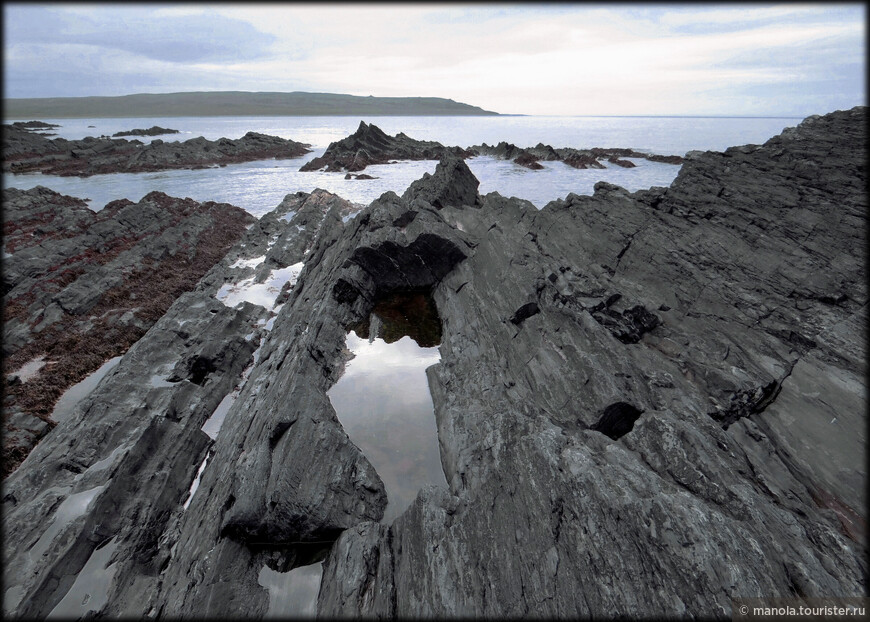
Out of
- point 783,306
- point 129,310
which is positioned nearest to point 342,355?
point 129,310

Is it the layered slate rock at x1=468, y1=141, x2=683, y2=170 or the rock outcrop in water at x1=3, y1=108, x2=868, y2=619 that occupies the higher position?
the layered slate rock at x1=468, y1=141, x2=683, y2=170

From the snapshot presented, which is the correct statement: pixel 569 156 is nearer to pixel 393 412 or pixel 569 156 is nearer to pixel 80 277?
pixel 393 412

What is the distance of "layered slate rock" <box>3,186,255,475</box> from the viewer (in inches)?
787

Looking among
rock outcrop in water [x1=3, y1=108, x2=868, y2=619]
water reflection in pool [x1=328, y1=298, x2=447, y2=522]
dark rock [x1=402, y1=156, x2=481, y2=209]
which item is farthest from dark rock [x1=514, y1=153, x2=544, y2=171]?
water reflection in pool [x1=328, y1=298, x2=447, y2=522]

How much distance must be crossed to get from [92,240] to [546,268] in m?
43.0

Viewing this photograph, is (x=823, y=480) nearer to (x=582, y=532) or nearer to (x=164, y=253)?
(x=582, y=532)

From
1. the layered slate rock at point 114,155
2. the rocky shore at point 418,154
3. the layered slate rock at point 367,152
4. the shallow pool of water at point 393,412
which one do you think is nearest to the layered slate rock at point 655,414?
the shallow pool of water at point 393,412

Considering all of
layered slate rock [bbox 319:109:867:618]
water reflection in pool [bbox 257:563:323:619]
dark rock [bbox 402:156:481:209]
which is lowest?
water reflection in pool [bbox 257:563:323:619]

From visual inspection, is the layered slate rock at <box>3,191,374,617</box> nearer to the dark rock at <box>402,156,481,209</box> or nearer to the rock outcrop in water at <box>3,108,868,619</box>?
the rock outcrop in water at <box>3,108,868,619</box>

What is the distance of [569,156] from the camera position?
3457 inches

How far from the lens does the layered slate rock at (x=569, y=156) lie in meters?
79.7

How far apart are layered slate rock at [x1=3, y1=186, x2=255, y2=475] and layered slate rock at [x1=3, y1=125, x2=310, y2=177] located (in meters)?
31.7

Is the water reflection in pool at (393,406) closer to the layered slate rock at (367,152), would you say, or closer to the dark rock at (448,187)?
the dark rock at (448,187)

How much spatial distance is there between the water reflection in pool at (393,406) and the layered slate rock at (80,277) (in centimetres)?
1399
